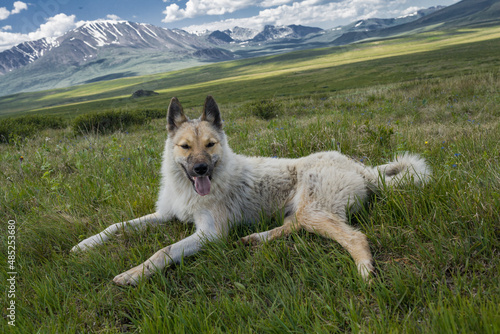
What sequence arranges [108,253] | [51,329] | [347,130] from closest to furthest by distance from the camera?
1. [51,329]
2. [108,253]
3. [347,130]

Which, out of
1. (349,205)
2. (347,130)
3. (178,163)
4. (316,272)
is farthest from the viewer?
(347,130)

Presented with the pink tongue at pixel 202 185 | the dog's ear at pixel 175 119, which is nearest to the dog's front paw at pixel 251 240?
the pink tongue at pixel 202 185

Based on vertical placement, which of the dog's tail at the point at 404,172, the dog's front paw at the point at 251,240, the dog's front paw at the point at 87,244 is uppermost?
the dog's tail at the point at 404,172

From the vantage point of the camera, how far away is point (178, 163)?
4293mm

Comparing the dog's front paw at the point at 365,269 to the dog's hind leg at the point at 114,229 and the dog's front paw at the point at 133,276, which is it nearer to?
the dog's front paw at the point at 133,276

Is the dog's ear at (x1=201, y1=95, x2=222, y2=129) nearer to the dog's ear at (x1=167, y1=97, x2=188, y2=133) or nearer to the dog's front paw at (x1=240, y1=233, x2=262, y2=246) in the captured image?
the dog's ear at (x1=167, y1=97, x2=188, y2=133)

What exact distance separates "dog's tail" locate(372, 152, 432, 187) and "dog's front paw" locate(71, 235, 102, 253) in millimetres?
3684

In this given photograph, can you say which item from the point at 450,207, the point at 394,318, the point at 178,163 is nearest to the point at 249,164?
the point at 178,163

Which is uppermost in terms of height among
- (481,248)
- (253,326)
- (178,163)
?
(178,163)

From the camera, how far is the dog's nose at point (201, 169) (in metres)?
3.80

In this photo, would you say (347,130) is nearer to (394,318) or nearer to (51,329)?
(394,318)

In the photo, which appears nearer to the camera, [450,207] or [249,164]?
[450,207]

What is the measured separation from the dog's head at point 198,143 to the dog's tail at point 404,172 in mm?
2241

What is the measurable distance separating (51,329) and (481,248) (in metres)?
3.65
